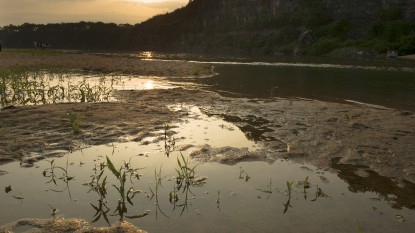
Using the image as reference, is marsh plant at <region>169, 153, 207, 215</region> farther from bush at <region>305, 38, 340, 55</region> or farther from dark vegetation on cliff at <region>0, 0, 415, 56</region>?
bush at <region>305, 38, 340, 55</region>

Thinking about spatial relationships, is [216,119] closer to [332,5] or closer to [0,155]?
[0,155]

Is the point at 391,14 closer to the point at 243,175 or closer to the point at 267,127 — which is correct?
the point at 267,127

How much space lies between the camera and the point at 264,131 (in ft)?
30.5

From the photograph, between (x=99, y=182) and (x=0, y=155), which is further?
(x=0, y=155)

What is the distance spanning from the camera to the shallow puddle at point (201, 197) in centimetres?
459

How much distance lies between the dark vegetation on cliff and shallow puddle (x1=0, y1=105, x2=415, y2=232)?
73594 mm

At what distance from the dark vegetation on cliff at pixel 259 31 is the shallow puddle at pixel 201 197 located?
7359 centimetres

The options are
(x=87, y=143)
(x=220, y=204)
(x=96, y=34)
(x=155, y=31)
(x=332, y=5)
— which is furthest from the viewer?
(x=96, y=34)

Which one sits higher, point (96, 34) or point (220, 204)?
point (96, 34)

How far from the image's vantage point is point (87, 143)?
7.97 metres

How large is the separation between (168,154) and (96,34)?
191m

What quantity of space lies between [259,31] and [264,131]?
123m

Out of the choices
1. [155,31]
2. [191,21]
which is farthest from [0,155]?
[155,31]

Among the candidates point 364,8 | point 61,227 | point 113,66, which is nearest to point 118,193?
point 61,227
